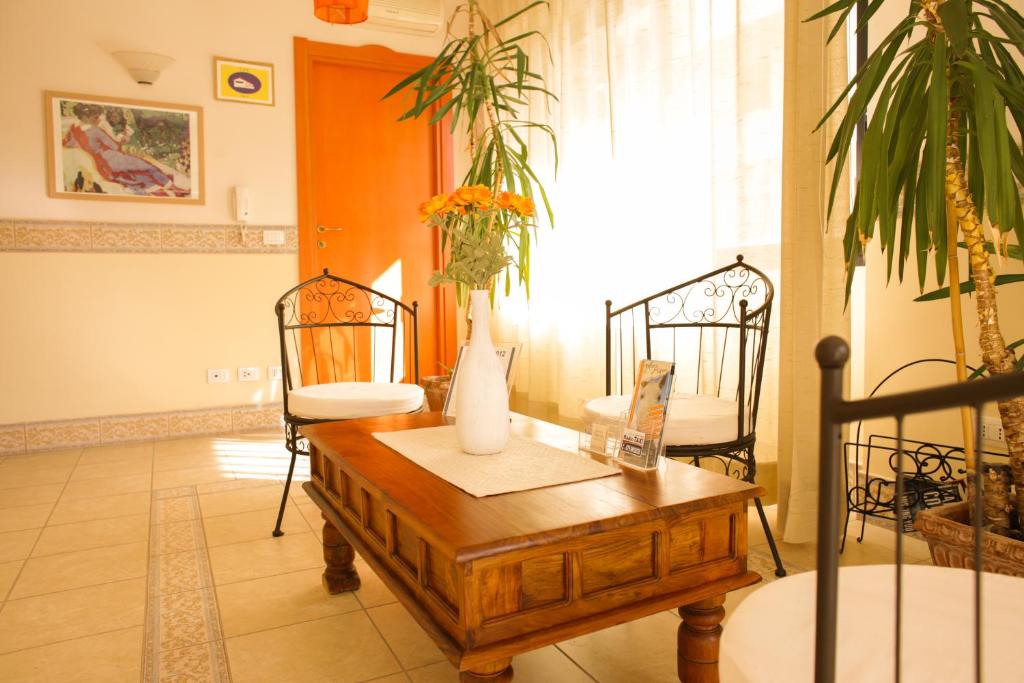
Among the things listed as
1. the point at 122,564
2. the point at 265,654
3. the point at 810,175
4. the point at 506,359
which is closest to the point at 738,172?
the point at 810,175

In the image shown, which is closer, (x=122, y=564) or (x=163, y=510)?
(x=122, y=564)

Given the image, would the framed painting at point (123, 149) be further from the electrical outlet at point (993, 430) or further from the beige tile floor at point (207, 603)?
the electrical outlet at point (993, 430)

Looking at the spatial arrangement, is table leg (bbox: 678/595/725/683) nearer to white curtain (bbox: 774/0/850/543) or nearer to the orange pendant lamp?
white curtain (bbox: 774/0/850/543)

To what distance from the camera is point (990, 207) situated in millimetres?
1543

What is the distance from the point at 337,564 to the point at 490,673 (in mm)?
1112

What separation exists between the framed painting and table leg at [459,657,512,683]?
13.1ft

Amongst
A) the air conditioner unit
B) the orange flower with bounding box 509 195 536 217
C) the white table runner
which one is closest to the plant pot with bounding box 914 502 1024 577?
the white table runner

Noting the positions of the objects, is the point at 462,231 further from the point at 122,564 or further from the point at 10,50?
the point at 10,50

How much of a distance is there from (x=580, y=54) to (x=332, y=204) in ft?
6.26

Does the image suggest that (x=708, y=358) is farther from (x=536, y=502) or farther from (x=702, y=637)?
(x=536, y=502)

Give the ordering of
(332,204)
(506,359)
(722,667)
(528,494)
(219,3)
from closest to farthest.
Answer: (722,667)
(528,494)
(506,359)
(219,3)
(332,204)

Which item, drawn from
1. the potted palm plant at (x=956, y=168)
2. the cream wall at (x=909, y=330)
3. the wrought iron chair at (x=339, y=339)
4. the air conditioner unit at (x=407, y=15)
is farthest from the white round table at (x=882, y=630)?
the air conditioner unit at (x=407, y=15)

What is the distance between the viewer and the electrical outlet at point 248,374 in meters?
4.66

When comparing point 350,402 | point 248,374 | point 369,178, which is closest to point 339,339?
point 248,374
